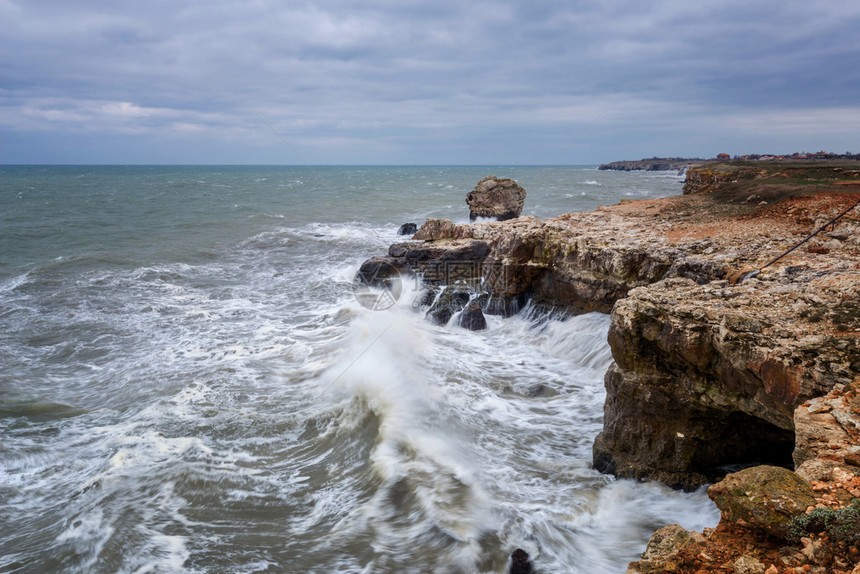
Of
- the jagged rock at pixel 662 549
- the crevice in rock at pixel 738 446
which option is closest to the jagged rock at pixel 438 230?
the crevice in rock at pixel 738 446

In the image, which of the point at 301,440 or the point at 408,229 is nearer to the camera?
the point at 301,440

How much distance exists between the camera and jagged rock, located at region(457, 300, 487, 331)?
1509 cm

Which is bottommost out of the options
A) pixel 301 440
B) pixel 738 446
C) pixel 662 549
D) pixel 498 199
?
pixel 301 440

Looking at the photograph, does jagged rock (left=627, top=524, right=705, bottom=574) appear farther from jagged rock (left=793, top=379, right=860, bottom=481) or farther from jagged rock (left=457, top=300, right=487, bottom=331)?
jagged rock (left=457, top=300, right=487, bottom=331)

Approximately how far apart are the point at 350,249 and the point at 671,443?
24.3 meters

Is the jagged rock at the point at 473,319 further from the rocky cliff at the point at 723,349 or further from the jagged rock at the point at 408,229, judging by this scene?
the jagged rock at the point at 408,229

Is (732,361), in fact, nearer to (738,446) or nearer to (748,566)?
(738,446)

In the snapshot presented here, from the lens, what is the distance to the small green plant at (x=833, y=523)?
3.22 metres

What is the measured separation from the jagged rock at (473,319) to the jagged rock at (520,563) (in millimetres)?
9223

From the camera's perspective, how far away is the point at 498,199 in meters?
35.2

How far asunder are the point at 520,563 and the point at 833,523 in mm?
3551

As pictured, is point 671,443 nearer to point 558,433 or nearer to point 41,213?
point 558,433

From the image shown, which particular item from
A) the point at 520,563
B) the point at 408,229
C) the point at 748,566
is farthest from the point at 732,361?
the point at 408,229

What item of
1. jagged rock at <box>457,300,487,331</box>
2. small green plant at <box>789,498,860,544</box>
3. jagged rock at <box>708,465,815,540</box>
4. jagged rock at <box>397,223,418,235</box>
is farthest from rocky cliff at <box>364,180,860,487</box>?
jagged rock at <box>397,223,418,235</box>
